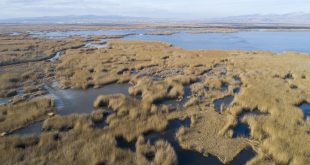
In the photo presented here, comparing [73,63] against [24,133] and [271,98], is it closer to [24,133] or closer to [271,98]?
[24,133]

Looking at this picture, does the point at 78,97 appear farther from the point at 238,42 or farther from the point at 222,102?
the point at 238,42

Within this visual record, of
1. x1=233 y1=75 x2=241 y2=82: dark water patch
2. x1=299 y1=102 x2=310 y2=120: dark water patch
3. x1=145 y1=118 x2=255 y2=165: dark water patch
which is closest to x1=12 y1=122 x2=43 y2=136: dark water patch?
x1=145 y1=118 x2=255 y2=165: dark water patch

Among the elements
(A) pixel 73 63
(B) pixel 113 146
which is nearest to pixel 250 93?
(B) pixel 113 146

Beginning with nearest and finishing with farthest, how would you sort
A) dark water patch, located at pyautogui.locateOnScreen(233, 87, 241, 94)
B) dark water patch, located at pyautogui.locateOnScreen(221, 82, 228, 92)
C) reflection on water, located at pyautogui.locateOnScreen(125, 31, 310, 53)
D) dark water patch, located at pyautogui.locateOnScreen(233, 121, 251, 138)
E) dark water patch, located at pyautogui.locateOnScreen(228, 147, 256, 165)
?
dark water patch, located at pyautogui.locateOnScreen(228, 147, 256, 165) → dark water patch, located at pyautogui.locateOnScreen(233, 121, 251, 138) → dark water patch, located at pyautogui.locateOnScreen(233, 87, 241, 94) → dark water patch, located at pyautogui.locateOnScreen(221, 82, 228, 92) → reflection on water, located at pyautogui.locateOnScreen(125, 31, 310, 53)

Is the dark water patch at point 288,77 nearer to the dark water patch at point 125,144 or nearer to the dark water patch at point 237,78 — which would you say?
the dark water patch at point 237,78

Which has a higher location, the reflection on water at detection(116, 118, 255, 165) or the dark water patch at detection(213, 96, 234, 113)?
the dark water patch at detection(213, 96, 234, 113)

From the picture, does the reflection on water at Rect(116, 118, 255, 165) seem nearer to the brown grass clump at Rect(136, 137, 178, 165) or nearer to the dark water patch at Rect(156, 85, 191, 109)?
the brown grass clump at Rect(136, 137, 178, 165)

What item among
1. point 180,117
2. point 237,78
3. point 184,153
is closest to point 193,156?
point 184,153
